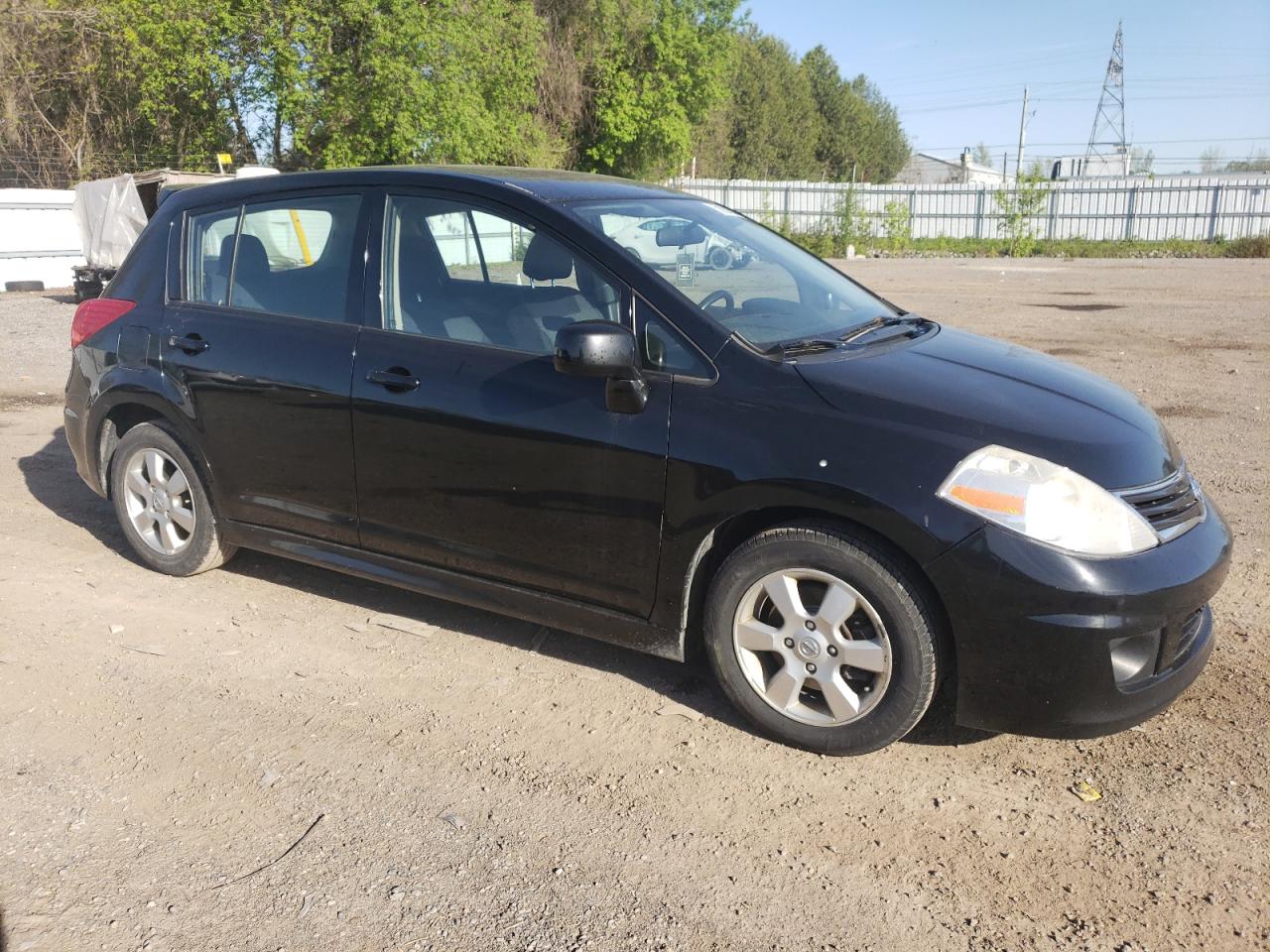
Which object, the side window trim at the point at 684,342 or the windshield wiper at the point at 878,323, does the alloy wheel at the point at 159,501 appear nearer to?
the side window trim at the point at 684,342

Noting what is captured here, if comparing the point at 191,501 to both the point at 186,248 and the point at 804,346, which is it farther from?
the point at 804,346

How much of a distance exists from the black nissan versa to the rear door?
1 centimetres

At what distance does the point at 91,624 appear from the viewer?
4473 mm

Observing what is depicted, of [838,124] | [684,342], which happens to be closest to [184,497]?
[684,342]

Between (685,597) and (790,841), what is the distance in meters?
0.88

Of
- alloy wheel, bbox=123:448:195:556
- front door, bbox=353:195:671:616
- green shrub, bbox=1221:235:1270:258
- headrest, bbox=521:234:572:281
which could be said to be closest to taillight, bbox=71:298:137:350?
alloy wheel, bbox=123:448:195:556

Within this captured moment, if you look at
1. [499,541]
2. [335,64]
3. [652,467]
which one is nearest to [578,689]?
[499,541]

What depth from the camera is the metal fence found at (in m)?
39.5

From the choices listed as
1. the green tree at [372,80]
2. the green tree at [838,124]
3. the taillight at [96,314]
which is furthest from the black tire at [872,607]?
the green tree at [838,124]

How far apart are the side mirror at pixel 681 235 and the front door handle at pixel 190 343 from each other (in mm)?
2045

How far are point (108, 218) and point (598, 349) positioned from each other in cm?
1961

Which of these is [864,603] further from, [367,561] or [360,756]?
[367,561]

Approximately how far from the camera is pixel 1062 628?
2.93m

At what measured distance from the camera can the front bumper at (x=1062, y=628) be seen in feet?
9.58
